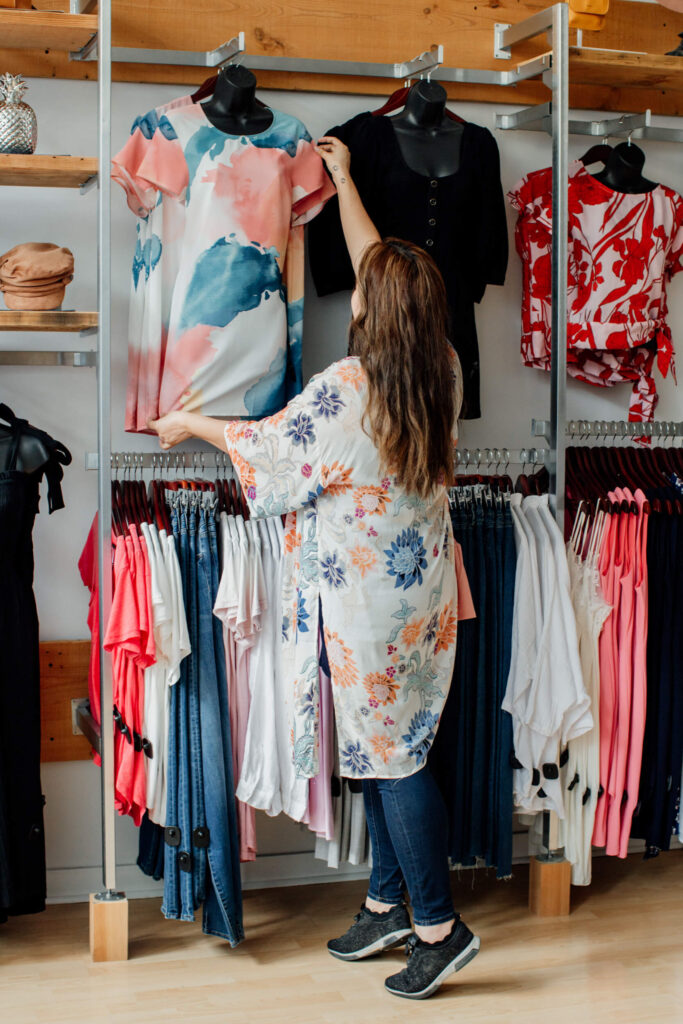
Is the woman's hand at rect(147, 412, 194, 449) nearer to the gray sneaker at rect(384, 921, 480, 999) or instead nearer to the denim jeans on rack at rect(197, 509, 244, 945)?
the denim jeans on rack at rect(197, 509, 244, 945)

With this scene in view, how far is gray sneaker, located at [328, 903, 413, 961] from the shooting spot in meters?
2.60

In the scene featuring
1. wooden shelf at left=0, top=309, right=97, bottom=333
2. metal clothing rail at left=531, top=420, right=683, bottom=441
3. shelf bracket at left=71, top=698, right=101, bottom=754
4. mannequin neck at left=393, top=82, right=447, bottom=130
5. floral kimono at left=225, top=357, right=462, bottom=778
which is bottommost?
shelf bracket at left=71, top=698, right=101, bottom=754

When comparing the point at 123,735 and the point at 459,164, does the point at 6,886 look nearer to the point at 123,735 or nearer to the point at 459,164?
the point at 123,735

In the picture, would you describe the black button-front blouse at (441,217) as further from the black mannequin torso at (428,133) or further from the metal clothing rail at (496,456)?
the metal clothing rail at (496,456)

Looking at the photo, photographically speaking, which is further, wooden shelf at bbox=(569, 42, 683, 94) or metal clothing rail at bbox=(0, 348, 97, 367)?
wooden shelf at bbox=(569, 42, 683, 94)

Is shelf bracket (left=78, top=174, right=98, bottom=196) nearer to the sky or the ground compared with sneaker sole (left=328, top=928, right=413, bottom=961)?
nearer to the sky

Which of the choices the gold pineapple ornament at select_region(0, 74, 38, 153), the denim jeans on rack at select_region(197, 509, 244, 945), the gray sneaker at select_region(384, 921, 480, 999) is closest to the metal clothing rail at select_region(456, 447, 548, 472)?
the denim jeans on rack at select_region(197, 509, 244, 945)

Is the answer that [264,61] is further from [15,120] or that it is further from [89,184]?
[15,120]

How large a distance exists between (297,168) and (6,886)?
6.11ft

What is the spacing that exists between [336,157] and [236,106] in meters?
0.28

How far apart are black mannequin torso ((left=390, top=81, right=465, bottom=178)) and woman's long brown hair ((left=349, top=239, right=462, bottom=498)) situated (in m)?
0.71

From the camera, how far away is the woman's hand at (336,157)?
2840mm

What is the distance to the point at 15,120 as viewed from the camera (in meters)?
2.52

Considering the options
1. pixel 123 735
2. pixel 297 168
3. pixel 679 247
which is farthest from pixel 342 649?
pixel 679 247
